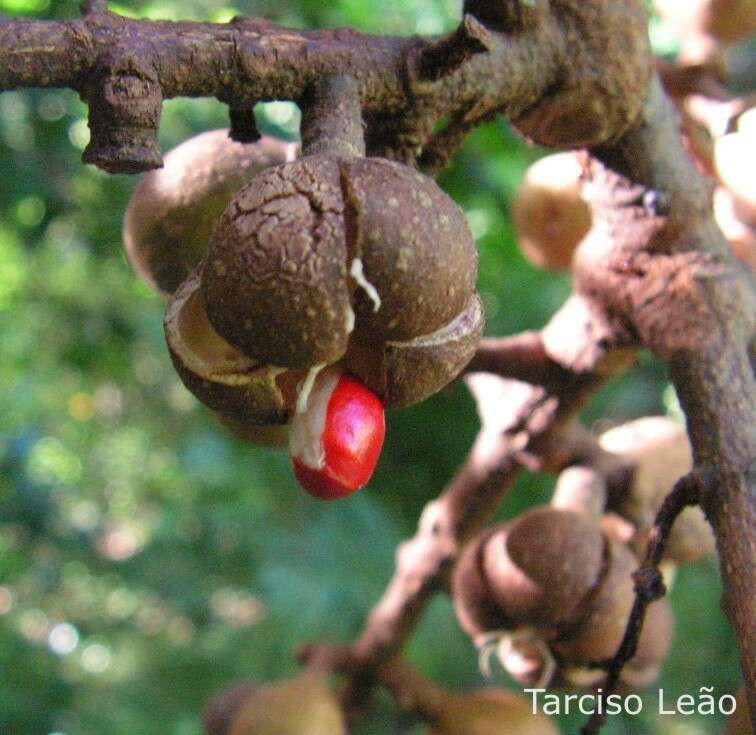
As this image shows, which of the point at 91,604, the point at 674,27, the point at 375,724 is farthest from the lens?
the point at 91,604

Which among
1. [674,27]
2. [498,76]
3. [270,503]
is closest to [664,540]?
[498,76]

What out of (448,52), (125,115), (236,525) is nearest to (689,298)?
(448,52)

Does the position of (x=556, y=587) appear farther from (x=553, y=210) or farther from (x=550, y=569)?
(x=553, y=210)

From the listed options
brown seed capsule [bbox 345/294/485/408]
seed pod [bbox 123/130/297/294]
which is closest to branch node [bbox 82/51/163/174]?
brown seed capsule [bbox 345/294/485/408]

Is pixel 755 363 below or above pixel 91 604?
above

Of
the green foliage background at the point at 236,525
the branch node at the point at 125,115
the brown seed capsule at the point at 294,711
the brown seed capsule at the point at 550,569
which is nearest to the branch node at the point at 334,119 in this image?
the branch node at the point at 125,115

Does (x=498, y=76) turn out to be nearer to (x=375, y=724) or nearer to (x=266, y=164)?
(x=266, y=164)

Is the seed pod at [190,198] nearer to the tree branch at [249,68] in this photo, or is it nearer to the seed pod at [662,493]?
the tree branch at [249,68]
